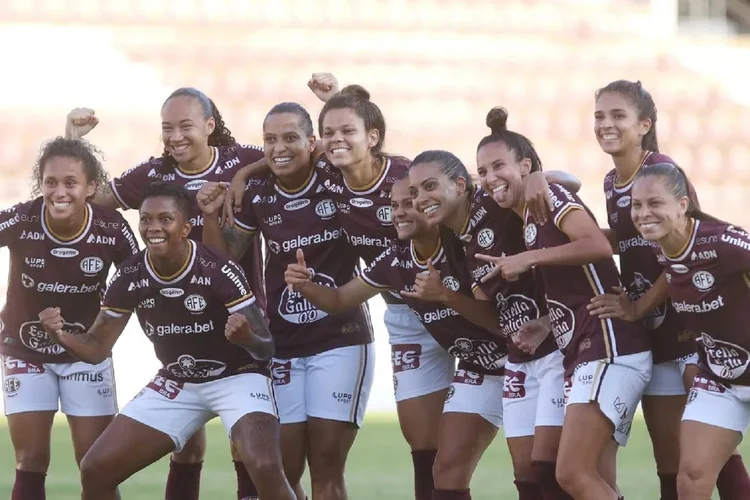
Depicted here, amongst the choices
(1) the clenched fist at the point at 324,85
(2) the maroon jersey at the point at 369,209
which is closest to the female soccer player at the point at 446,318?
(2) the maroon jersey at the point at 369,209

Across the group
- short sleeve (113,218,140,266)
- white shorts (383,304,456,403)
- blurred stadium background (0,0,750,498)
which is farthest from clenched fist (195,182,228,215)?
blurred stadium background (0,0,750,498)

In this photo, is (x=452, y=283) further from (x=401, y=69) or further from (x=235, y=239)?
(x=401, y=69)

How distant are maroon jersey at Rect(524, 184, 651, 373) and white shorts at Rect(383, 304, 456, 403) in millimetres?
951

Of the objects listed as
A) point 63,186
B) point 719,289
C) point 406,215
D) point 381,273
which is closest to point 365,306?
point 381,273

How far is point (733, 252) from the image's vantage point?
200 inches

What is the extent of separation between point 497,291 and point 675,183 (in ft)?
3.10

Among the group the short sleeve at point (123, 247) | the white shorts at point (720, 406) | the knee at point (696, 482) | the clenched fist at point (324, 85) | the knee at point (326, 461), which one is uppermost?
the clenched fist at point (324, 85)

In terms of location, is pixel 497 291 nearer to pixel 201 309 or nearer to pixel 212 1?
pixel 201 309

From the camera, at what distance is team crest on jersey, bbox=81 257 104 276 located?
20.3 feet

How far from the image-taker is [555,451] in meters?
5.41

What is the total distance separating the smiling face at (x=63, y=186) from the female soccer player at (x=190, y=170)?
44 cm

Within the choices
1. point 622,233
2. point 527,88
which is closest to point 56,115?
point 527,88

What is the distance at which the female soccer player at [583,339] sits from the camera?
518 centimetres

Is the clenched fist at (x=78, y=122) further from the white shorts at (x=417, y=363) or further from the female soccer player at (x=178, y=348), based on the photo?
the white shorts at (x=417, y=363)
